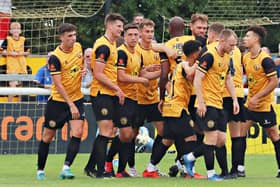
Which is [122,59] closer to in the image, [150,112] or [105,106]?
[105,106]

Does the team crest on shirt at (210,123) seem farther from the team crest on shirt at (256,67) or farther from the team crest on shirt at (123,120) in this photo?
the team crest on shirt at (256,67)

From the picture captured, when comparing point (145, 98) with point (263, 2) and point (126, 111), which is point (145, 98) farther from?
point (263, 2)

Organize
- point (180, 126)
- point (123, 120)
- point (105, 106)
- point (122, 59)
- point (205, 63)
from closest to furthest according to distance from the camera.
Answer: point (205, 63) → point (105, 106) → point (180, 126) → point (123, 120) → point (122, 59)

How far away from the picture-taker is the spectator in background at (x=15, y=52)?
79.2 ft

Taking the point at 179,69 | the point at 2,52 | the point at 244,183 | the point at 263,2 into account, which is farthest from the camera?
the point at 263,2

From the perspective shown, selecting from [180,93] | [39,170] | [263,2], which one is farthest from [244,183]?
[263,2]

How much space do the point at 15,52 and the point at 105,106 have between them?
8.62 m

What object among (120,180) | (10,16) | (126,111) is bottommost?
(120,180)

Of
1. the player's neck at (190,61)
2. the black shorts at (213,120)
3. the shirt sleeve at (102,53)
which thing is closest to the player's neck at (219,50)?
the player's neck at (190,61)

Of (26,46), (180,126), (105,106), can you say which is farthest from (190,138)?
(26,46)

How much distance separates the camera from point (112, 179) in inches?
622

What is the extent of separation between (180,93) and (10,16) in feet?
29.2

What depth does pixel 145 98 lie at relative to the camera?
16.9m

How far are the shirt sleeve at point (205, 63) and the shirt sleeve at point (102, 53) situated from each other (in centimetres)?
140
